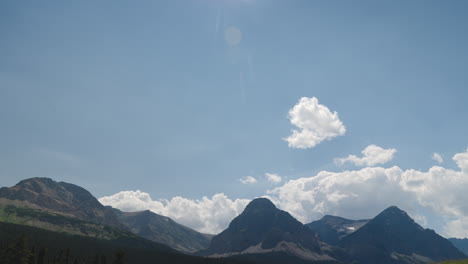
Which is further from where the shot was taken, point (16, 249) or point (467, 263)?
point (16, 249)

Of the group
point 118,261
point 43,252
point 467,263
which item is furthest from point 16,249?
point 467,263

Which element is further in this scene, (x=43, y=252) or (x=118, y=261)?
(x=43, y=252)

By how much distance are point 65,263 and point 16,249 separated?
46510 millimetres

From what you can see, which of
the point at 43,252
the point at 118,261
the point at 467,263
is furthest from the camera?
the point at 43,252

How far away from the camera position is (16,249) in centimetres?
10156

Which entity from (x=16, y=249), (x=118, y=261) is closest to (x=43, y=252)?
(x=16, y=249)

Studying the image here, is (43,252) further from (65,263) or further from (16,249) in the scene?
(16,249)

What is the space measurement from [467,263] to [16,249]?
112983mm

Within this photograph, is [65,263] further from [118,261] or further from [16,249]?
[118,261]

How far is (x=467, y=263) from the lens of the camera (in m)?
57.4

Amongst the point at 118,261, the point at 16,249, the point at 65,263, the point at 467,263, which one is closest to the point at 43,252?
the point at 65,263

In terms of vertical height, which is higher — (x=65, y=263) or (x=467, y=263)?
(x=467, y=263)

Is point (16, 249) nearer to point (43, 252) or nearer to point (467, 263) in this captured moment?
point (43, 252)

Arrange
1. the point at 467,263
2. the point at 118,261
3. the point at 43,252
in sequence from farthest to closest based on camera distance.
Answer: the point at 43,252 < the point at 118,261 < the point at 467,263
